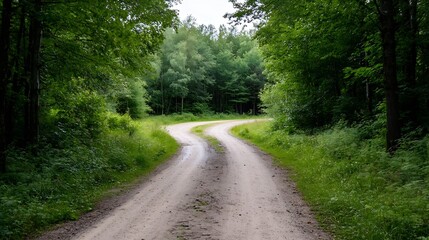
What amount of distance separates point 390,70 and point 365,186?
4.30 meters

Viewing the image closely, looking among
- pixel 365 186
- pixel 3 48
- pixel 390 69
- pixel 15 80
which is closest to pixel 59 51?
pixel 15 80

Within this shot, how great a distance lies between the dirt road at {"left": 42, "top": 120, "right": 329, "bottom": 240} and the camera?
6.57 m

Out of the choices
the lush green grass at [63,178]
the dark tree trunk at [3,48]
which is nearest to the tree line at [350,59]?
the lush green grass at [63,178]

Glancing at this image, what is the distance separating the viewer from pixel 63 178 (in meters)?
10.1

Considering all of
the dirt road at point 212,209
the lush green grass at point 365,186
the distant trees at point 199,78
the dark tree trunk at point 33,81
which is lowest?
the dirt road at point 212,209

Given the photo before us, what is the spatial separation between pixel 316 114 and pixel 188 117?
30.0m

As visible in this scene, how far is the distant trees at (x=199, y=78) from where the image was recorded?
5402 centimetres

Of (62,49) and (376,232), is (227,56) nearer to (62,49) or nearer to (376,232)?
(62,49)

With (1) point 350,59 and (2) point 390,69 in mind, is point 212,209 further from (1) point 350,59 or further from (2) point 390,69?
(1) point 350,59

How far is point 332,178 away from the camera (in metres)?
10.5

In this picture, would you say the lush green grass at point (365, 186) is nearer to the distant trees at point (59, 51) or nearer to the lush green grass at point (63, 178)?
the lush green grass at point (63, 178)

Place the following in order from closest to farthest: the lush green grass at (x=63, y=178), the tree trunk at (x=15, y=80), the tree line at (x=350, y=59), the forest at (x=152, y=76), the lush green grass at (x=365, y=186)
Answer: the lush green grass at (x=365, y=186) → the lush green grass at (x=63, y=178) → the forest at (x=152, y=76) → the tree line at (x=350, y=59) → the tree trunk at (x=15, y=80)

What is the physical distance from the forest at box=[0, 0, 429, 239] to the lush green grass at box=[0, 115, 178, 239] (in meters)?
0.04

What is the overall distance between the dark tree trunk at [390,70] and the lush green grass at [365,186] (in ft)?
1.67
